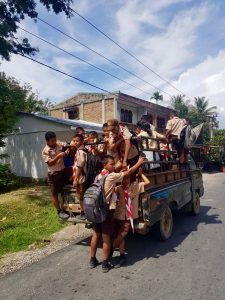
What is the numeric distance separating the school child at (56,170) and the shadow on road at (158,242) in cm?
96

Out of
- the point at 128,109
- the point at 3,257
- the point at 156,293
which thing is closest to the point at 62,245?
the point at 3,257

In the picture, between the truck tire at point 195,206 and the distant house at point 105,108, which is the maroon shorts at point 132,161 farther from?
the distant house at point 105,108

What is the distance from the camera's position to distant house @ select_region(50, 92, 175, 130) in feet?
75.0

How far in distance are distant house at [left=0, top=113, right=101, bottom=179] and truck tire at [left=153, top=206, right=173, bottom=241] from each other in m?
9.10

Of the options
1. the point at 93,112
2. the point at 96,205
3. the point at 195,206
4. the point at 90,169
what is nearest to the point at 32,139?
the point at 93,112

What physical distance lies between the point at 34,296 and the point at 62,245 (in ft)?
6.63

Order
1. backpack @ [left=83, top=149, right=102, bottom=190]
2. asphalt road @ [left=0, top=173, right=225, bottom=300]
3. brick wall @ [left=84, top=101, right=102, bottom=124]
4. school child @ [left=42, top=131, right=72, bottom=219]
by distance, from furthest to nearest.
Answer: brick wall @ [left=84, top=101, right=102, bottom=124] < school child @ [left=42, top=131, right=72, bottom=219] < backpack @ [left=83, top=149, right=102, bottom=190] < asphalt road @ [left=0, top=173, right=225, bottom=300]

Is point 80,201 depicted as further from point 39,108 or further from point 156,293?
point 39,108

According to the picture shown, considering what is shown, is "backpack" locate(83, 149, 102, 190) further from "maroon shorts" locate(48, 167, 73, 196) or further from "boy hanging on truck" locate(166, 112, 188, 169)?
"boy hanging on truck" locate(166, 112, 188, 169)

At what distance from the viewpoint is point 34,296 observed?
3688 mm

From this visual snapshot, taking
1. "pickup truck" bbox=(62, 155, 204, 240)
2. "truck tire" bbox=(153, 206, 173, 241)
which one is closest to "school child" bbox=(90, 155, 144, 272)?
"pickup truck" bbox=(62, 155, 204, 240)

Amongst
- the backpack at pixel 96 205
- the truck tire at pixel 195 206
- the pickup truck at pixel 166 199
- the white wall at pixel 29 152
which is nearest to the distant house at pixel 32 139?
the white wall at pixel 29 152

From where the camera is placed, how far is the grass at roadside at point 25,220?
6008 mm

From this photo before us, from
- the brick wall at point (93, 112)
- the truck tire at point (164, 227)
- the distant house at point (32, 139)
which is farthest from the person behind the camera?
the brick wall at point (93, 112)
